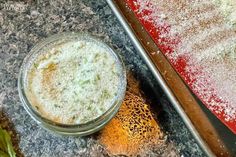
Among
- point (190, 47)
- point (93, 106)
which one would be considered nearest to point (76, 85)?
point (93, 106)

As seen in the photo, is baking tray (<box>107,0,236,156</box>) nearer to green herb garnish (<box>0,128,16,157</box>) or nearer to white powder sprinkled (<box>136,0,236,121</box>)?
white powder sprinkled (<box>136,0,236,121</box>)

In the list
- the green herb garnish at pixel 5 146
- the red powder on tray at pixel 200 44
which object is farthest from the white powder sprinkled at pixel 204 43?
the green herb garnish at pixel 5 146

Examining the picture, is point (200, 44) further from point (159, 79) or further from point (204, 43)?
point (159, 79)

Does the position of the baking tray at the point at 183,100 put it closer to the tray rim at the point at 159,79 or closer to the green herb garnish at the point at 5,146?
the tray rim at the point at 159,79

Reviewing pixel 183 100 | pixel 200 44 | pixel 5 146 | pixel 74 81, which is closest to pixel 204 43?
pixel 200 44

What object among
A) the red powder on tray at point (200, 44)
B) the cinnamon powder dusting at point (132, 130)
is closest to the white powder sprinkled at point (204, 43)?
the red powder on tray at point (200, 44)

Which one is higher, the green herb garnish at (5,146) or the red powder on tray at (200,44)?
the red powder on tray at (200,44)

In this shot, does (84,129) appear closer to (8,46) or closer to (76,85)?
(76,85)

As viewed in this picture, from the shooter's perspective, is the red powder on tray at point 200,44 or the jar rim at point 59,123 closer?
the jar rim at point 59,123

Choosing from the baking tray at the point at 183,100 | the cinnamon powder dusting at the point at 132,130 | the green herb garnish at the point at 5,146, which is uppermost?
the baking tray at the point at 183,100
